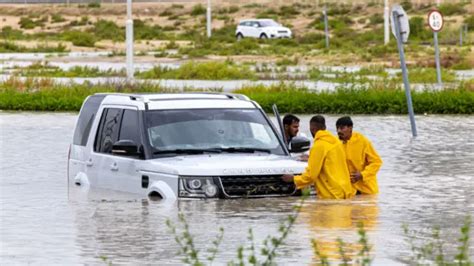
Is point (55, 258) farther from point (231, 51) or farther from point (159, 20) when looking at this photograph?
point (159, 20)

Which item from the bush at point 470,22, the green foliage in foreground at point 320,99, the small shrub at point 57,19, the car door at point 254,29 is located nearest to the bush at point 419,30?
the bush at point 470,22

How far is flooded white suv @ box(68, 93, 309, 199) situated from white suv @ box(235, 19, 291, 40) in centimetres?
7546

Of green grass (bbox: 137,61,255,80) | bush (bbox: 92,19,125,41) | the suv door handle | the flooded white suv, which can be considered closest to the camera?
the flooded white suv

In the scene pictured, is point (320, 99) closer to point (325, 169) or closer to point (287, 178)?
point (325, 169)

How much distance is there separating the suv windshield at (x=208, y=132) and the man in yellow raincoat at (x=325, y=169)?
0.58 metres

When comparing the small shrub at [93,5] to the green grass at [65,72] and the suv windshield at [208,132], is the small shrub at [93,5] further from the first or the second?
the suv windshield at [208,132]

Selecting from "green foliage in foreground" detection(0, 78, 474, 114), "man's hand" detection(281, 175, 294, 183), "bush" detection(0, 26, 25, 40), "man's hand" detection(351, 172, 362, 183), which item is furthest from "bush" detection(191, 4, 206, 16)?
"man's hand" detection(281, 175, 294, 183)

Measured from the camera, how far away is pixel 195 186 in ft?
49.8

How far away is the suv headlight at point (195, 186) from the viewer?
49.8ft

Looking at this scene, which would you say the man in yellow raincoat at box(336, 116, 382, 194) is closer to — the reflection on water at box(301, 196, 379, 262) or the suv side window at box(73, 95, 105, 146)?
the reflection on water at box(301, 196, 379, 262)

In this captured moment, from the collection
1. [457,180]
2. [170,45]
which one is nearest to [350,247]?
[457,180]

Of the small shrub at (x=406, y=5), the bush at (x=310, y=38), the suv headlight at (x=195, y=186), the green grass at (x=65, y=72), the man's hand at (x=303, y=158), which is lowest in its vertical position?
the bush at (x=310, y=38)

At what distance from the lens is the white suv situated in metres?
92.7

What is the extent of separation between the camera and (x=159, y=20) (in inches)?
4798
